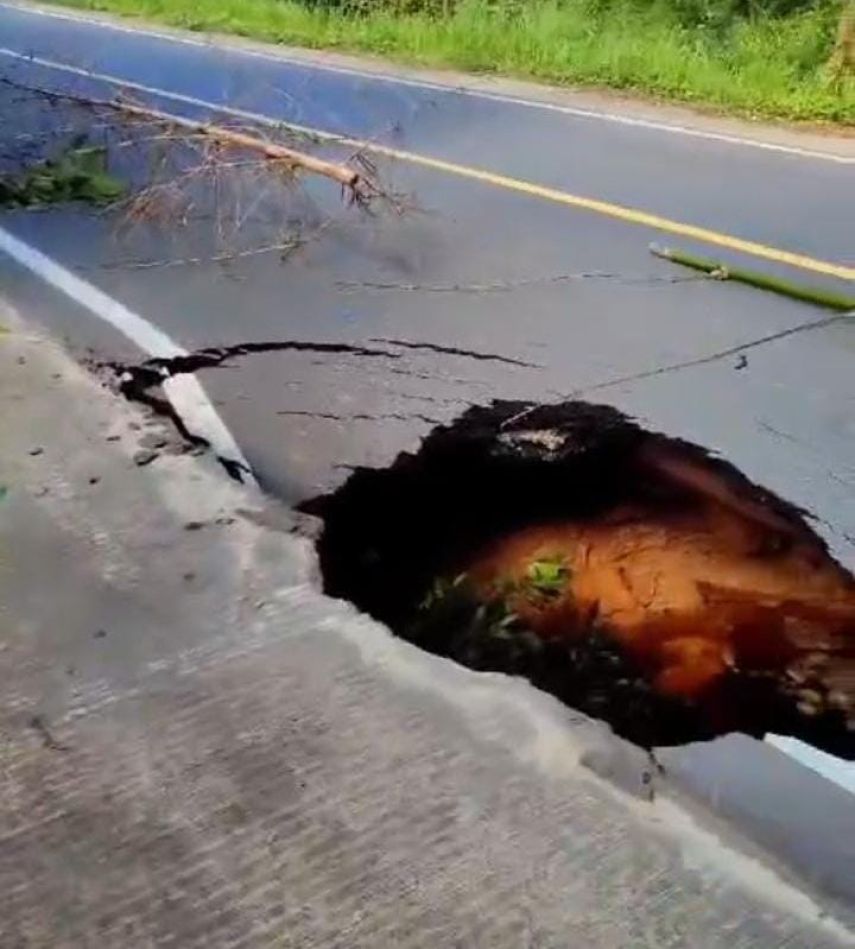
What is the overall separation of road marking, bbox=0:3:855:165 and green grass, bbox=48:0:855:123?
0.68m

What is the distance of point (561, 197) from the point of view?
8305 mm

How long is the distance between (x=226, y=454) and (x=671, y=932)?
9.19ft

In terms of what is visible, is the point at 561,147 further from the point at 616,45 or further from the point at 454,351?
the point at 454,351

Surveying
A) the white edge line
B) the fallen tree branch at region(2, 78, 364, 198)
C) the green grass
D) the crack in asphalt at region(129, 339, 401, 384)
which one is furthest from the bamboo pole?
the green grass

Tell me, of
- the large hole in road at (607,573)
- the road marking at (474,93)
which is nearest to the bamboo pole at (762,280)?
the large hole in road at (607,573)

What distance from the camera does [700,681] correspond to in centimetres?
372

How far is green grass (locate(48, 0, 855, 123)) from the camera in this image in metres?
11.2

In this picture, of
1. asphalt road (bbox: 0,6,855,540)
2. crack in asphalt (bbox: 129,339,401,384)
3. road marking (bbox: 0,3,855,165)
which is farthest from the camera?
road marking (bbox: 0,3,855,165)

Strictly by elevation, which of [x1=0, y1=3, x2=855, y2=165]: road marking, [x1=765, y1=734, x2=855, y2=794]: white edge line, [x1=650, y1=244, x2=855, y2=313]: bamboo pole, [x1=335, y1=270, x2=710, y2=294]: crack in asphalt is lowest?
[x1=765, y1=734, x2=855, y2=794]: white edge line

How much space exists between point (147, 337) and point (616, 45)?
26.9 feet

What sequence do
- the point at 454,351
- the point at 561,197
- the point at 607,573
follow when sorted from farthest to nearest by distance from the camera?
the point at 561,197 → the point at 454,351 → the point at 607,573

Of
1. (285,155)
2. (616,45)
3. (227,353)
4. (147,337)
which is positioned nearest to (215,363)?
(227,353)

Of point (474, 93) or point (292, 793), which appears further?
point (474, 93)

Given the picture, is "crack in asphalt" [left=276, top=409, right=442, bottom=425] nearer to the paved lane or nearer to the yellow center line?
the yellow center line
